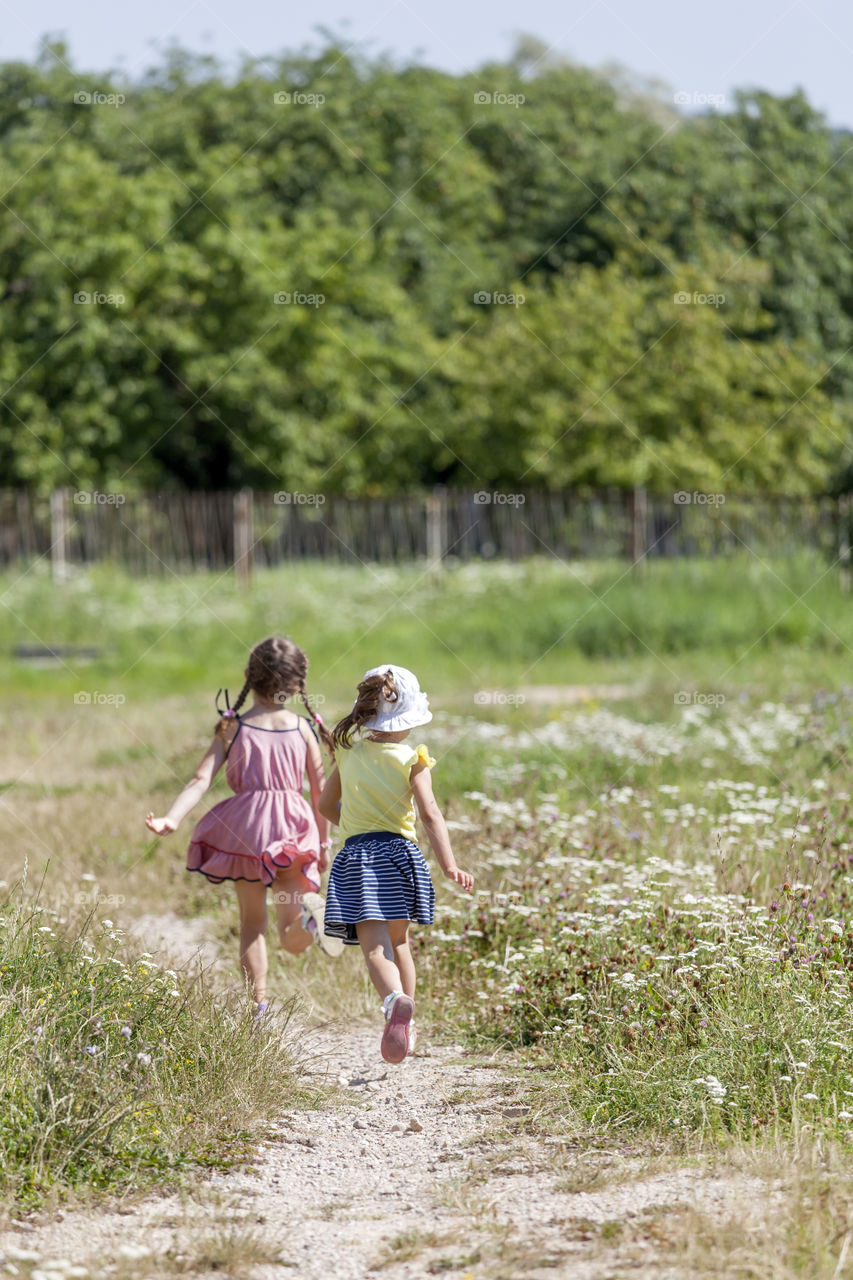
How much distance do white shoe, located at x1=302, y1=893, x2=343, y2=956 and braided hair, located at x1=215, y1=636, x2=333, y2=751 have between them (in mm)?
550

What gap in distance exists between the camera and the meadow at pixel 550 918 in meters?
3.81

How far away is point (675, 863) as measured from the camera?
19.2ft

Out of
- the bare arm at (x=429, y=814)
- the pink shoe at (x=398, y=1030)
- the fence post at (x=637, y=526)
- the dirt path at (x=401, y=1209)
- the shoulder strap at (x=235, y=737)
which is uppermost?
the fence post at (x=637, y=526)

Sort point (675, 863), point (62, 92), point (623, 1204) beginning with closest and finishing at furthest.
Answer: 1. point (623, 1204)
2. point (675, 863)
3. point (62, 92)

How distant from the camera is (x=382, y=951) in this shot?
4664mm

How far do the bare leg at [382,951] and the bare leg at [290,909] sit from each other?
1.71 feet

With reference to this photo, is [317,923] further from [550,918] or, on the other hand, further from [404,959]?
[550,918]

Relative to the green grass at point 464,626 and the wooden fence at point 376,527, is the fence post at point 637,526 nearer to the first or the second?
the wooden fence at point 376,527

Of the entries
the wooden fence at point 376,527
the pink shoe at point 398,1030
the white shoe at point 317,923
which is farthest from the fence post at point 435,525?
the pink shoe at point 398,1030

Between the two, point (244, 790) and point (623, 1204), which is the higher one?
point (244, 790)

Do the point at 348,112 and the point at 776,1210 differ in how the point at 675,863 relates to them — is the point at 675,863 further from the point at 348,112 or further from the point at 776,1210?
the point at 348,112

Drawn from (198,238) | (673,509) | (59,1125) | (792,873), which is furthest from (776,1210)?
(198,238)

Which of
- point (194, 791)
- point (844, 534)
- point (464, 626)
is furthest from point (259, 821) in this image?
point (844, 534)

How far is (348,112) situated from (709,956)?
2991 centimetres
